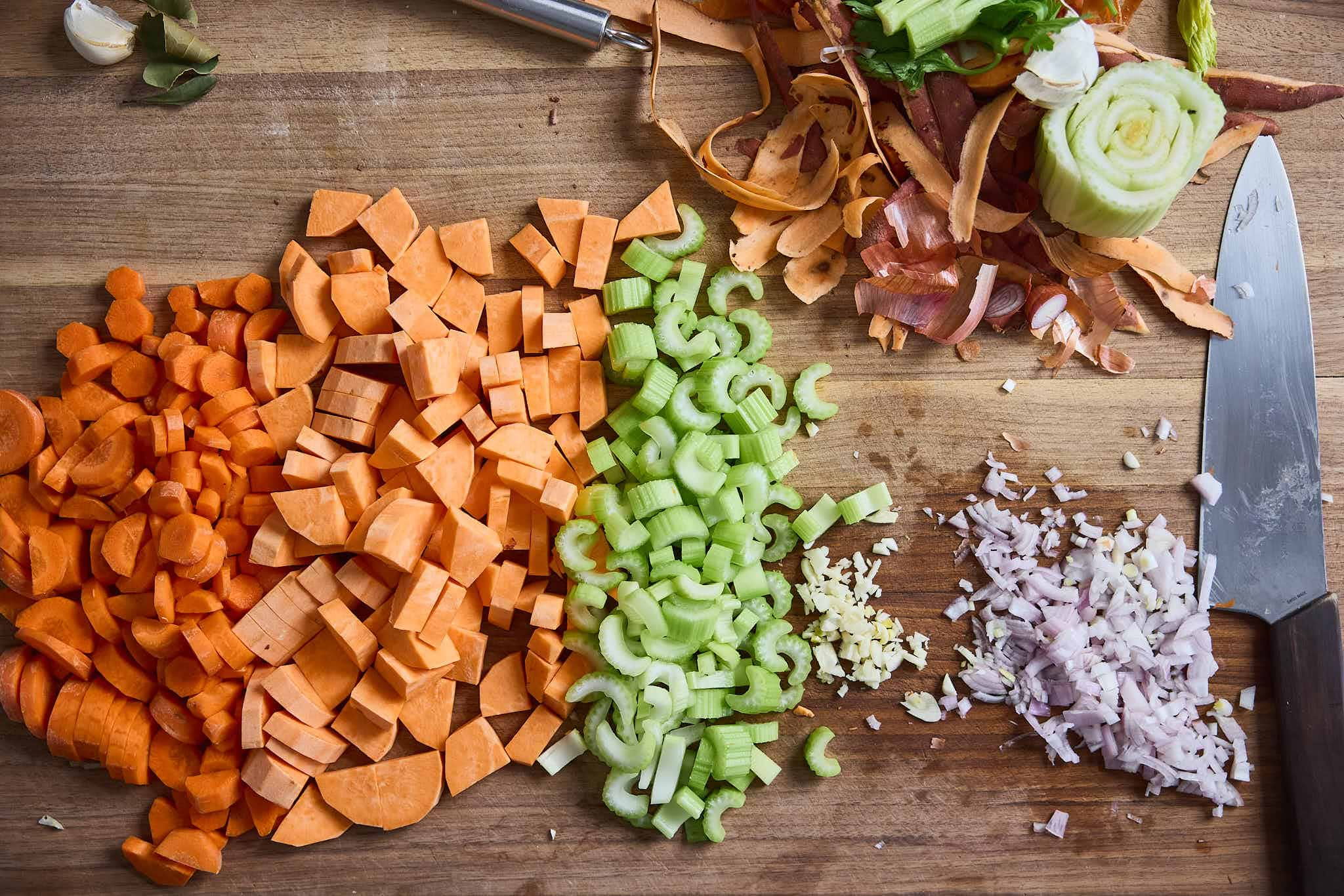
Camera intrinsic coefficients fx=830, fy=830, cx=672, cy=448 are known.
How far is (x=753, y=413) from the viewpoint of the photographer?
77.8 inches

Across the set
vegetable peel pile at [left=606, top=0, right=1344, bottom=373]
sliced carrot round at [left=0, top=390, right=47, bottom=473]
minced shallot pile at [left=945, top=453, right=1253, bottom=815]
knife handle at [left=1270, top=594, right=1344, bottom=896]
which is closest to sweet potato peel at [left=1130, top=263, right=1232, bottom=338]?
vegetable peel pile at [left=606, top=0, right=1344, bottom=373]

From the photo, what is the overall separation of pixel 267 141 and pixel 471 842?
1.82 metres

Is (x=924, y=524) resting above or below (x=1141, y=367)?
below

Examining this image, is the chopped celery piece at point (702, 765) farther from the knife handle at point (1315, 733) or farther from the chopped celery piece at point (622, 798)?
the knife handle at point (1315, 733)

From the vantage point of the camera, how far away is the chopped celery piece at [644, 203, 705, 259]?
204 centimetres

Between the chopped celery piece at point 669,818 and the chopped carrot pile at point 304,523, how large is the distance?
32 cm

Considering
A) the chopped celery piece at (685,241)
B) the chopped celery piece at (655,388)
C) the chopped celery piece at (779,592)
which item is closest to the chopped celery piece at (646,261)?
the chopped celery piece at (685,241)

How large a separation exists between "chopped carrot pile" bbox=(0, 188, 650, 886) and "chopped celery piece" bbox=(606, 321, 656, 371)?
0.08m

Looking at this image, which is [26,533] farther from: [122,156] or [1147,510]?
[1147,510]

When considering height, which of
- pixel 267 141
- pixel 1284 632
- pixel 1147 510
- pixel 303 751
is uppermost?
pixel 267 141

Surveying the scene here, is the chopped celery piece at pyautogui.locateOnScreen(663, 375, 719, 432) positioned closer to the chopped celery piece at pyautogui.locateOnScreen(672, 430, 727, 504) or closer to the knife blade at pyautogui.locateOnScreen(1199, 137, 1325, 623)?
the chopped celery piece at pyautogui.locateOnScreen(672, 430, 727, 504)

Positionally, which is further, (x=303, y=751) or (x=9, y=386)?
(x=9, y=386)

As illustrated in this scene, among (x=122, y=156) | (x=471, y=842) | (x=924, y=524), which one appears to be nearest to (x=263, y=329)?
(x=122, y=156)

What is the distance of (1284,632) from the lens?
202cm
